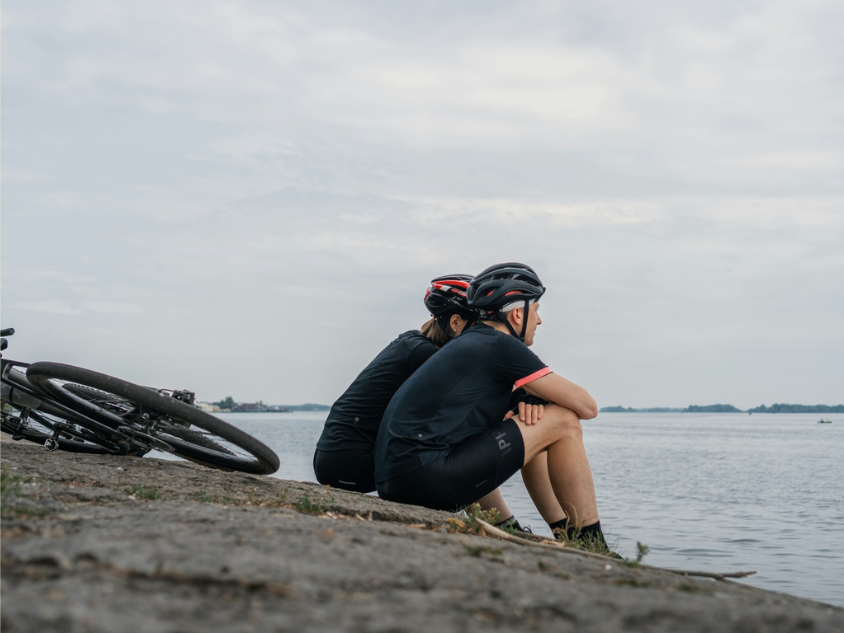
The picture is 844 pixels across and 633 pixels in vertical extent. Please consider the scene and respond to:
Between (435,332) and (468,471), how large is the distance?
1.53m

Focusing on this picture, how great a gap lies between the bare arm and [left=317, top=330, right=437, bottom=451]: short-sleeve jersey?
1.08 m

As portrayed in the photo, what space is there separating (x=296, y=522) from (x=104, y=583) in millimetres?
1062

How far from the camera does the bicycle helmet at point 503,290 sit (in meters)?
4.42

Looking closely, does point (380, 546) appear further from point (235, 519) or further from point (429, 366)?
point (429, 366)

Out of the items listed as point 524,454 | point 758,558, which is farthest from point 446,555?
point 758,558

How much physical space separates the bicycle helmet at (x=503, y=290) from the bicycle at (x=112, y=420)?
1.63 m

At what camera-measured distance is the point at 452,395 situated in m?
4.07

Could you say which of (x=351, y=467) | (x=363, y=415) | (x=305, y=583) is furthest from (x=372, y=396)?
(x=305, y=583)

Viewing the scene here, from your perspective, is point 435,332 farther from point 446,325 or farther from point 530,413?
point 530,413

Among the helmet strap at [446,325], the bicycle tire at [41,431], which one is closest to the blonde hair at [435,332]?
the helmet strap at [446,325]

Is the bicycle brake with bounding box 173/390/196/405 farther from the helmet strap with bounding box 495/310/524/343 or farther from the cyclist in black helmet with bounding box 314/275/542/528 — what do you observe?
the helmet strap with bounding box 495/310/524/343

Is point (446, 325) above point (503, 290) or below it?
below

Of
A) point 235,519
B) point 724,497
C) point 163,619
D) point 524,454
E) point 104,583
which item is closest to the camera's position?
point 163,619

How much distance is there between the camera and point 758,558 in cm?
727
